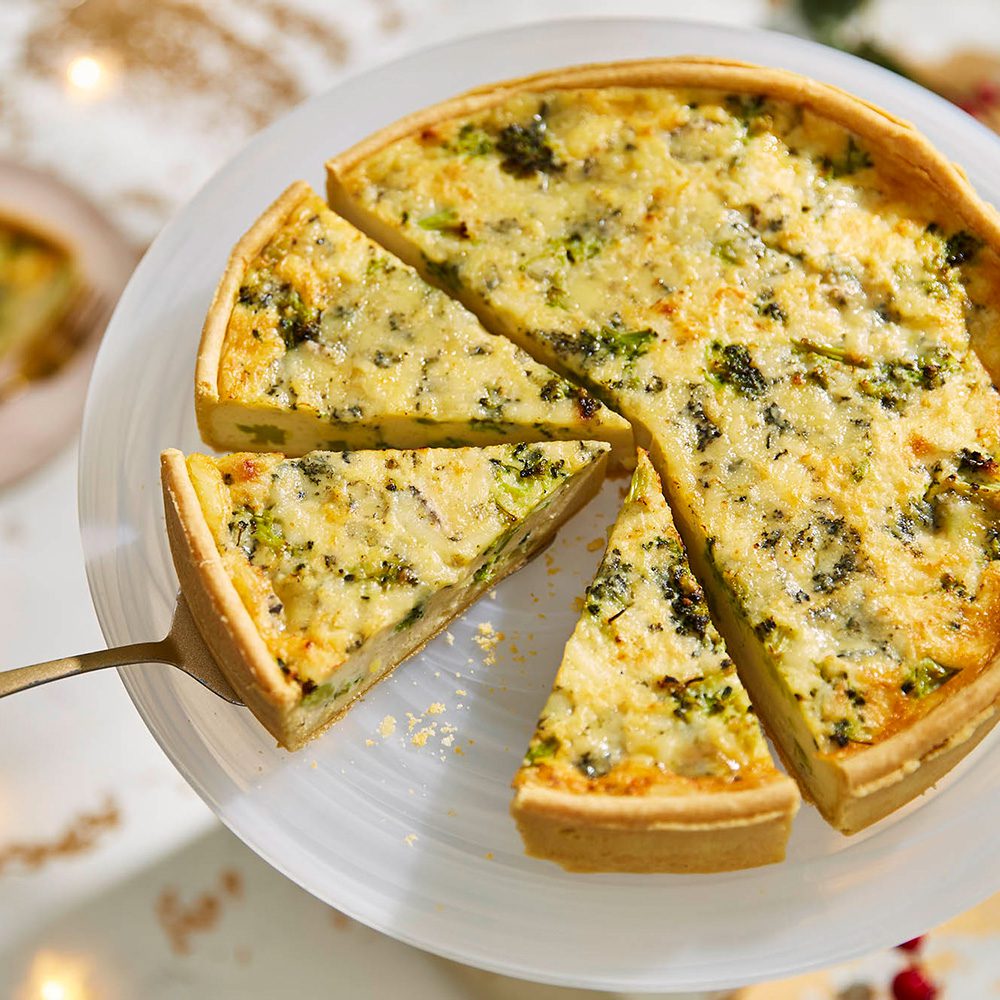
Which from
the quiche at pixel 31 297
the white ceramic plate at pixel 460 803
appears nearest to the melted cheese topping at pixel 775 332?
the white ceramic plate at pixel 460 803

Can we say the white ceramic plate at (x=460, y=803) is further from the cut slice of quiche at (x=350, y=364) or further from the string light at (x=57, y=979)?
the string light at (x=57, y=979)

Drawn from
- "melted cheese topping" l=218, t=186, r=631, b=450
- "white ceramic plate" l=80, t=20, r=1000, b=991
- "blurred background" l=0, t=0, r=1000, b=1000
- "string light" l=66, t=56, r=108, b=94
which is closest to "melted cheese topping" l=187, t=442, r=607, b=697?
"melted cheese topping" l=218, t=186, r=631, b=450

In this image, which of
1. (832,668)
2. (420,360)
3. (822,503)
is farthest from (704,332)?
(832,668)

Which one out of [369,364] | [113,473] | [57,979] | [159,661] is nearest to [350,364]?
[369,364]

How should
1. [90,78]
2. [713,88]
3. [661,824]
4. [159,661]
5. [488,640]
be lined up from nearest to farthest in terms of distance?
[661,824] → [159,661] → [488,640] → [713,88] → [90,78]

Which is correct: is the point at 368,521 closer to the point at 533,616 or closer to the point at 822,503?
the point at 533,616

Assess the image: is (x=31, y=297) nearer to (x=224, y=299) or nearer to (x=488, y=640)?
(x=224, y=299)
